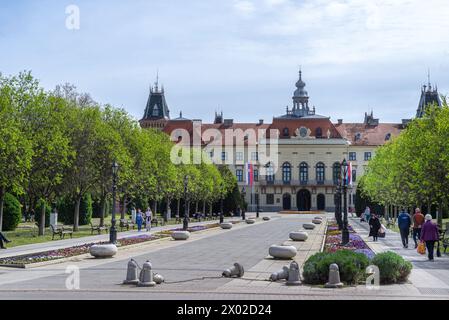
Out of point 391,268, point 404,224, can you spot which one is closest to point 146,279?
point 391,268

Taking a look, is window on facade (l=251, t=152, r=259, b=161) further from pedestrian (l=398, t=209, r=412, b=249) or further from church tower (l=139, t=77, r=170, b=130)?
pedestrian (l=398, t=209, r=412, b=249)

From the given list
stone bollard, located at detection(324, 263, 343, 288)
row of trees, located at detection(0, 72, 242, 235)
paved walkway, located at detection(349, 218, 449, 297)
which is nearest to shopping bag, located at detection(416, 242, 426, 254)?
paved walkway, located at detection(349, 218, 449, 297)

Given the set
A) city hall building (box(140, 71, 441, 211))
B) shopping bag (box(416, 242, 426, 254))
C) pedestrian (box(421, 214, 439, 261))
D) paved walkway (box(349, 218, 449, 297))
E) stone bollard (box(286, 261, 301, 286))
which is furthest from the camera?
city hall building (box(140, 71, 441, 211))

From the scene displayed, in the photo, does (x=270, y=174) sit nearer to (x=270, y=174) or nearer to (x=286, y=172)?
(x=270, y=174)

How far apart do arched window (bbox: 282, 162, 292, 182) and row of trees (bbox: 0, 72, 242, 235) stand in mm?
57023

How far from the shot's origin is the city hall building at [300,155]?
408 ft

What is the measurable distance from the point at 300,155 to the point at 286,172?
3.97 m

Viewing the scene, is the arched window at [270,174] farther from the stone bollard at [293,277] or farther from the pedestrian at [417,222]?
the stone bollard at [293,277]

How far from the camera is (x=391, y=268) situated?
63.7 feet

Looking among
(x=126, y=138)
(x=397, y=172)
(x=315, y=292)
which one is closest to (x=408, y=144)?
(x=397, y=172)

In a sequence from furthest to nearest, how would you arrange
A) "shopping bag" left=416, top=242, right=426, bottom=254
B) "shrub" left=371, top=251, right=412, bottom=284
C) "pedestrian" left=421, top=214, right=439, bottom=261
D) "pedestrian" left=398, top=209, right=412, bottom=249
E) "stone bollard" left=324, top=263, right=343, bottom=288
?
"pedestrian" left=398, top=209, right=412, bottom=249
"shopping bag" left=416, top=242, right=426, bottom=254
"pedestrian" left=421, top=214, right=439, bottom=261
"shrub" left=371, top=251, right=412, bottom=284
"stone bollard" left=324, top=263, right=343, bottom=288

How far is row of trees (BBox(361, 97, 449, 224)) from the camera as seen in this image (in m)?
39.2

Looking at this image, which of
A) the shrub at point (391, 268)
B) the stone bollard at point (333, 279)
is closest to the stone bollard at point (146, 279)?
the stone bollard at point (333, 279)

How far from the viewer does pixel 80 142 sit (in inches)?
1935
